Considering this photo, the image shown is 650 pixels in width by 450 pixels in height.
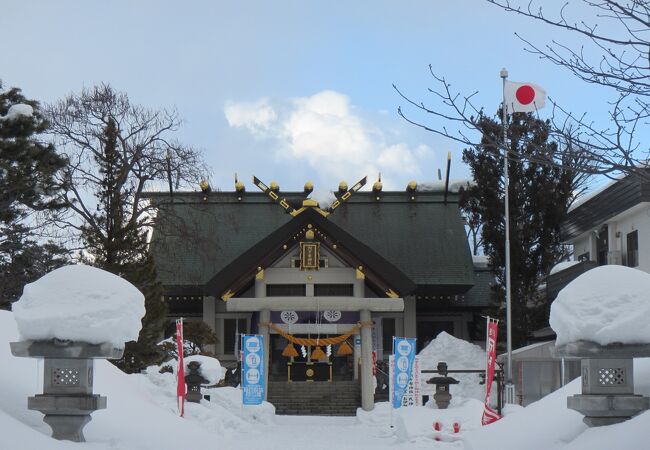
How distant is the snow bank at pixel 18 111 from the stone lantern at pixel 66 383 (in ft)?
43.3

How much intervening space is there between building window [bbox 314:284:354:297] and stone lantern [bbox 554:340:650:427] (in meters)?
20.5

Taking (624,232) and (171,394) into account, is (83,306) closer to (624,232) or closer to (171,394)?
Result: (171,394)

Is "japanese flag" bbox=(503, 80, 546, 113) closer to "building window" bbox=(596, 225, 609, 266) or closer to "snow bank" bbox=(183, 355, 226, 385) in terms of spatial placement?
"building window" bbox=(596, 225, 609, 266)

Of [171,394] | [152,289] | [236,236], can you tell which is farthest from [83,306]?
[236,236]

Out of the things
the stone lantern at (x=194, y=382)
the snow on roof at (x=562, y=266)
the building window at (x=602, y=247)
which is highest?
the building window at (x=602, y=247)

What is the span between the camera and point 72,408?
387 inches

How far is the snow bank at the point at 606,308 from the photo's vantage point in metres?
9.79

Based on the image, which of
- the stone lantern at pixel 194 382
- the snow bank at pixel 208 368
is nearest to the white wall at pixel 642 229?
the snow bank at pixel 208 368

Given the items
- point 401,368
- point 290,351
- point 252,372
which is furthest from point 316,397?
point 401,368

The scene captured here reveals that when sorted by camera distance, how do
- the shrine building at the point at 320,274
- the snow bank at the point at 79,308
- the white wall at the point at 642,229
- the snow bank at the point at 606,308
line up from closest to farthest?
the snow bank at the point at 606,308 < the snow bank at the point at 79,308 < the white wall at the point at 642,229 < the shrine building at the point at 320,274

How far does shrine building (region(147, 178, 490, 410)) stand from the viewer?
1153 inches

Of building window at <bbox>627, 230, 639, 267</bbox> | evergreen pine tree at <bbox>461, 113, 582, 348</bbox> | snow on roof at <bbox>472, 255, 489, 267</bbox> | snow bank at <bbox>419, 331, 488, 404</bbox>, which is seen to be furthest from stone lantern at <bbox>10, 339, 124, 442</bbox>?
snow on roof at <bbox>472, 255, 489, 267</bbox>

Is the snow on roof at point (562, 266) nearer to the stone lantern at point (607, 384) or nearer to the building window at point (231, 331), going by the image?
the building window at point (231, 331)

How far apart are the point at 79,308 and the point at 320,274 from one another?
20.1 m
